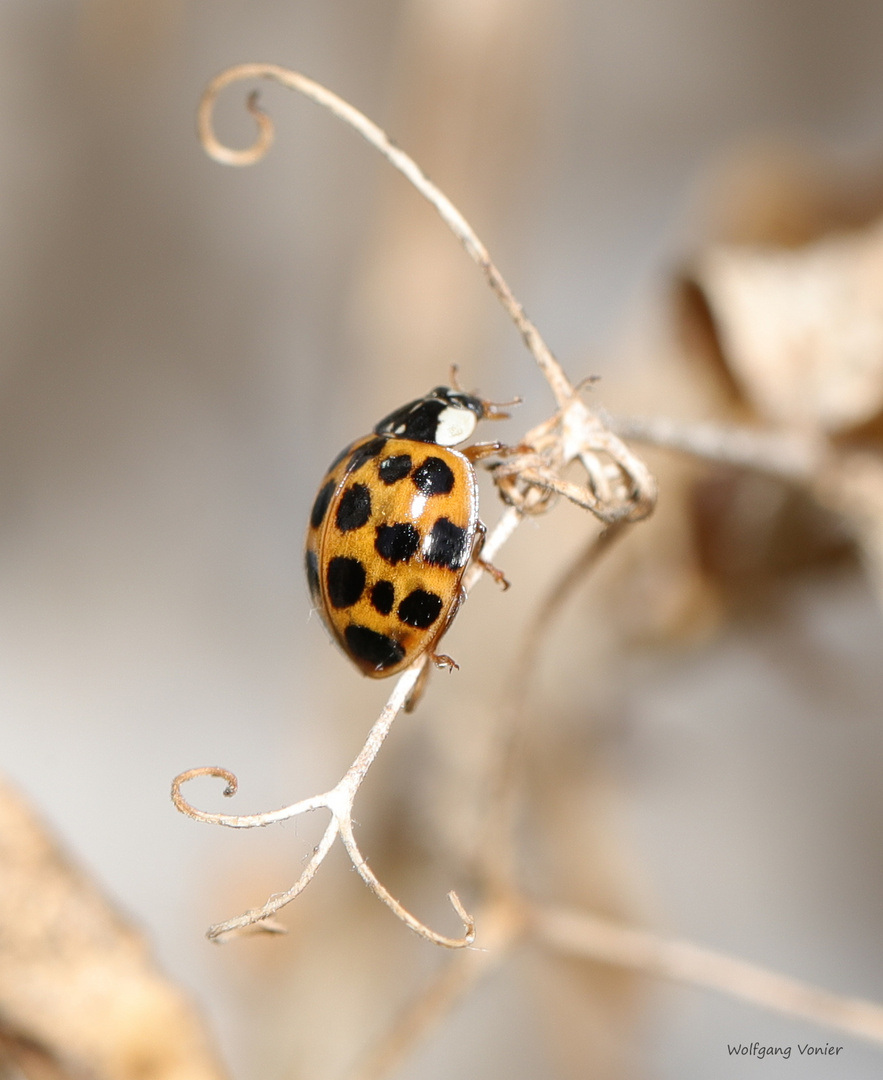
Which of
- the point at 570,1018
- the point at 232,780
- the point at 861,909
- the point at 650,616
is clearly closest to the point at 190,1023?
the point at 232,780

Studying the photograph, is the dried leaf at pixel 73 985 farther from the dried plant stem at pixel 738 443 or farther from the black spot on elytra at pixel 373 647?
the dried plant stem at pixel 738 443

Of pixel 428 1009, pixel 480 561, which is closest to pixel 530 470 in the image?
pixel 480 561

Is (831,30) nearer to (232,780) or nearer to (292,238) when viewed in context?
(292,238)

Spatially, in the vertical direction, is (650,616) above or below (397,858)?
above

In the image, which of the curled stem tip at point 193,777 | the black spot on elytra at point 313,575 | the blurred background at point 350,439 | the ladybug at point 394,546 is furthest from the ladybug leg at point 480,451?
the blurred background at point 350,439

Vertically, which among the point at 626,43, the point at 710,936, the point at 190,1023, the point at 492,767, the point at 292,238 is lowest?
the point at 710,936

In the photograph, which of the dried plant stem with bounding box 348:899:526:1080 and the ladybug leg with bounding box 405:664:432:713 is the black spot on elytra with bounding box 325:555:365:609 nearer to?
the ladybug leg with bounding box 405:664:432:713

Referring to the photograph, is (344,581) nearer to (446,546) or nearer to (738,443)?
(446,546)

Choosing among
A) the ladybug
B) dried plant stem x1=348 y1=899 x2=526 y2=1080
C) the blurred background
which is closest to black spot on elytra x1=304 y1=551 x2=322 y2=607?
the ladybug
